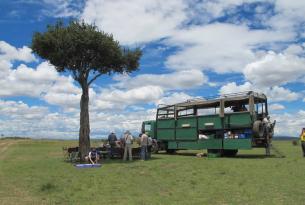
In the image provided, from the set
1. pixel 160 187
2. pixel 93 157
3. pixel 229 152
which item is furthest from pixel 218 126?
pixel 160 187

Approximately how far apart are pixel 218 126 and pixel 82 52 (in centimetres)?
1025

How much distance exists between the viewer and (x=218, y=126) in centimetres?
2872

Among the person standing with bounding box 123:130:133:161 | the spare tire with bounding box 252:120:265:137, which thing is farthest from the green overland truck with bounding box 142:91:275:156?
the person standing with bounding box 123:130:133:161

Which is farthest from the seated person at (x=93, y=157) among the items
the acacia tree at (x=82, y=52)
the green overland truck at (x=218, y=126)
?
the green overland truck at (x=218, y=126)

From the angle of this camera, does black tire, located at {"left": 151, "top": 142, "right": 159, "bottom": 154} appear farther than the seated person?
Yes

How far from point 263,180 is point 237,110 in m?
14.5

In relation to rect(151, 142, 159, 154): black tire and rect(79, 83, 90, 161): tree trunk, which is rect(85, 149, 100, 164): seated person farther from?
rect(151, 142, 159, 154): black tire

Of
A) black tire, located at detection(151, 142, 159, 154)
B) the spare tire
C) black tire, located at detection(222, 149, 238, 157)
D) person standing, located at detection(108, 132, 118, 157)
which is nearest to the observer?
the spare tire

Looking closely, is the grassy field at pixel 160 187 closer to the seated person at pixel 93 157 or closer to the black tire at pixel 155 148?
the seated person at pixel 93 157

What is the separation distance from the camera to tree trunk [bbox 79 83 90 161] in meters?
26.3

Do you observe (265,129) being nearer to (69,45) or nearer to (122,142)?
(122,142)

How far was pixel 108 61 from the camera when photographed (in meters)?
26.6

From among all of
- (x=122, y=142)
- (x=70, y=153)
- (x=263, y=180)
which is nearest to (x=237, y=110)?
(x=122, y=142)

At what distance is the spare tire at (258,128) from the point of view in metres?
26.4
